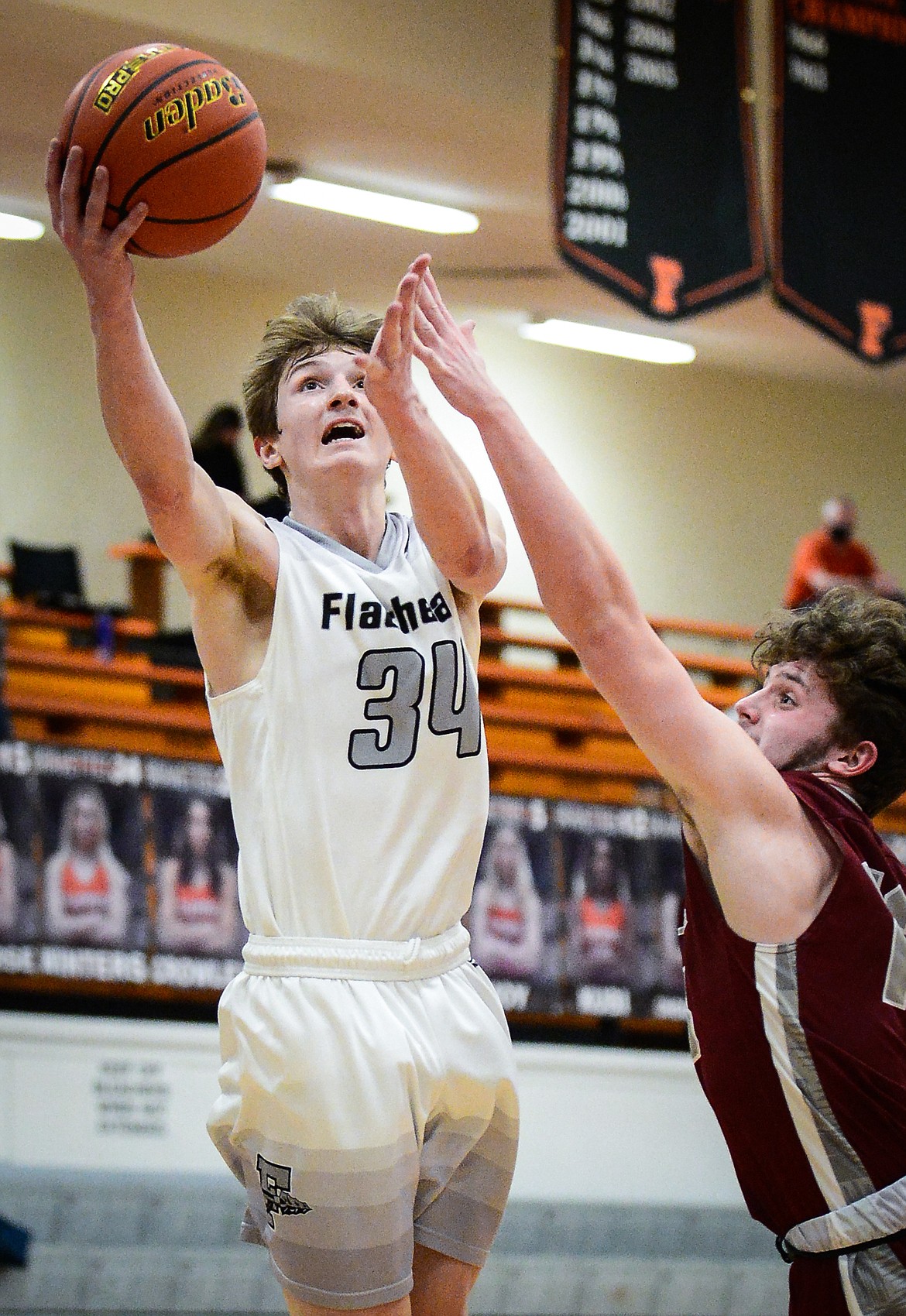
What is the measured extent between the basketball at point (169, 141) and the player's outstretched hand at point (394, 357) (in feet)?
1.21

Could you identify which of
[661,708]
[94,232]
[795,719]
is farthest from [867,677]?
[94,232]

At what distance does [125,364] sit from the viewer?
216 centimetres

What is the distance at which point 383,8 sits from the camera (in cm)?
801

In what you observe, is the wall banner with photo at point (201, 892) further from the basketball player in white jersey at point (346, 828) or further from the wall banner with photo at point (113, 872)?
the basketball player in white jersey at point (346, 828)

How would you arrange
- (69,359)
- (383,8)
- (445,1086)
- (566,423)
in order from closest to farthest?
1. (445,1086)
2. (383,8)
3. (69,359)
4. (566,423)

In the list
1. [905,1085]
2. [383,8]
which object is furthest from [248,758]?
[383,8]

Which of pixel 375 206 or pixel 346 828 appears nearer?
pixel 346 828

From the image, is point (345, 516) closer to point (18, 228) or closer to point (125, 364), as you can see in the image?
point (125, 364)

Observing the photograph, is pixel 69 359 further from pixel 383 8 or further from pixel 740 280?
pixel 740 280

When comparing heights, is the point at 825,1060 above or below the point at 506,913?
above

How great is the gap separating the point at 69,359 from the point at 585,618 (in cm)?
926

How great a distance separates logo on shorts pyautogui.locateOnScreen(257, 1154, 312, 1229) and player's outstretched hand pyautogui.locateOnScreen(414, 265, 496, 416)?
113cm

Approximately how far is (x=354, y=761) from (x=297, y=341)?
737 millimetres

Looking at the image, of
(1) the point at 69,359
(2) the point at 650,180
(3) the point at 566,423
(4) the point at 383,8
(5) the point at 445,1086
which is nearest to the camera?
(5) the point at 445,1086
